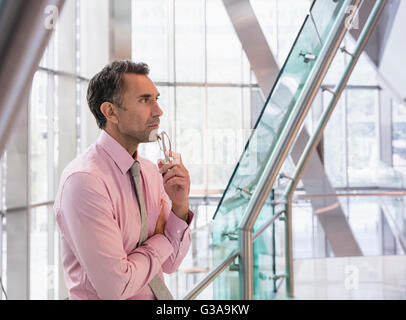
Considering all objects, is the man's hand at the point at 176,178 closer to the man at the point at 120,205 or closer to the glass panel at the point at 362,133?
the man at the point at 120,205

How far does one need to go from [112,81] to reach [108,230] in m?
0.29

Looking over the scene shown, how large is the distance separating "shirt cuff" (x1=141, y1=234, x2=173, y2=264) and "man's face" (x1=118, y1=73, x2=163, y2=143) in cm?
18

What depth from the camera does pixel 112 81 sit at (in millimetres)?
962

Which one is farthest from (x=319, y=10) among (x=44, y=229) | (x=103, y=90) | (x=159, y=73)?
(x=159, y=73)

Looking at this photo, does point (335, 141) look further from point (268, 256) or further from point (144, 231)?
point (144, 231)

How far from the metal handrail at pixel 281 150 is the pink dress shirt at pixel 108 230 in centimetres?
83

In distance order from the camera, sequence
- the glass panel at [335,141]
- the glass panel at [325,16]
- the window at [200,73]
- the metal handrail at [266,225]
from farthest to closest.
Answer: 1. the glass panel at [335,141]
2. the window at [200,73]
3. the glass panel at [325,16]
4. the metal handrail at [266,225]

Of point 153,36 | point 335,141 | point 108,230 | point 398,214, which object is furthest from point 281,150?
point 335,141

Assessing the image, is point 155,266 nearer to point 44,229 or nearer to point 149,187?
point 149,187

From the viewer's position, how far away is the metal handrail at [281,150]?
5.94 feet

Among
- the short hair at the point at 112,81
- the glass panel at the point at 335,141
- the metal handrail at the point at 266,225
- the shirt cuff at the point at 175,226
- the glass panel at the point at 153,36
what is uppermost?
the glass panel at the point at 153,36

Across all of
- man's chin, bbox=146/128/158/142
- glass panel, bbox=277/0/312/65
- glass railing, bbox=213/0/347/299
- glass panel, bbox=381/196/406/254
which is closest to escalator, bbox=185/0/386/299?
glass railing, bbox=213/0/347/299

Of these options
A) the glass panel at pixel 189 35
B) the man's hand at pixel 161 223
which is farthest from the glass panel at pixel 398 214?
the glass panel at pixel 189 35

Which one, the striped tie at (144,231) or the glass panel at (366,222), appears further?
the glass panel at (366,222)
